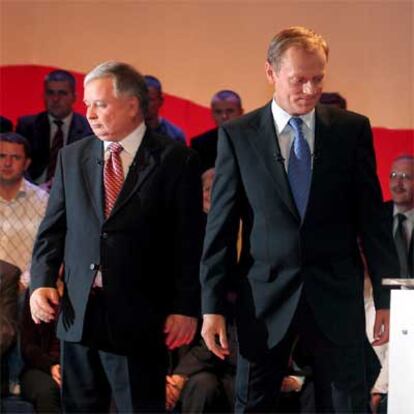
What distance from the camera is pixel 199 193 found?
3.45 m

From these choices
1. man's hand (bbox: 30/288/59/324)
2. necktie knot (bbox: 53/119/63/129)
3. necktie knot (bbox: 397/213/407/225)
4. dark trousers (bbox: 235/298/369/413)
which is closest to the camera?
dark trousers (bbox: 235/298/369/413)

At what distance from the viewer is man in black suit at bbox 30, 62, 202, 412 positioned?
330 centimetres

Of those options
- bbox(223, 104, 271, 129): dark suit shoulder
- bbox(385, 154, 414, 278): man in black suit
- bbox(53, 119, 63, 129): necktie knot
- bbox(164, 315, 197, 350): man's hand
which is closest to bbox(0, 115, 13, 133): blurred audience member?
bbox(53, 119, 63, 129): necktie knot

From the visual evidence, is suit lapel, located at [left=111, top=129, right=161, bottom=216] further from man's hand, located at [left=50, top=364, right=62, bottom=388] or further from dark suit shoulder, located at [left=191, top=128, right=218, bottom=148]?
dark suit shoulder, located at [left=191, top=128, right=218, bottom=148]

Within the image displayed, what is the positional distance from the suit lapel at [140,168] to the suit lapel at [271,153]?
0.41m

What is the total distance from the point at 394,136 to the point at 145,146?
8.67 ft

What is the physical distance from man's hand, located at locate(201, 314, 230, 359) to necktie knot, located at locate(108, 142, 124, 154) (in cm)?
67

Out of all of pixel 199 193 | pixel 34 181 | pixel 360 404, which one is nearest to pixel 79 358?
pixel 199 193

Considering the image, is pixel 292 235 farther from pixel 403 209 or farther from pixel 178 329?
pixel 403 209

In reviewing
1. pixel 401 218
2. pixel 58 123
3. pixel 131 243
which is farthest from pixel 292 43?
pixel 58 123

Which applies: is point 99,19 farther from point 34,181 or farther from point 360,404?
point 360,404

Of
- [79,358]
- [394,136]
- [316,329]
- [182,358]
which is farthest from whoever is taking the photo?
[394,136]

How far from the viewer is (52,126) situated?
587 cm

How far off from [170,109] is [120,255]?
266 cm
